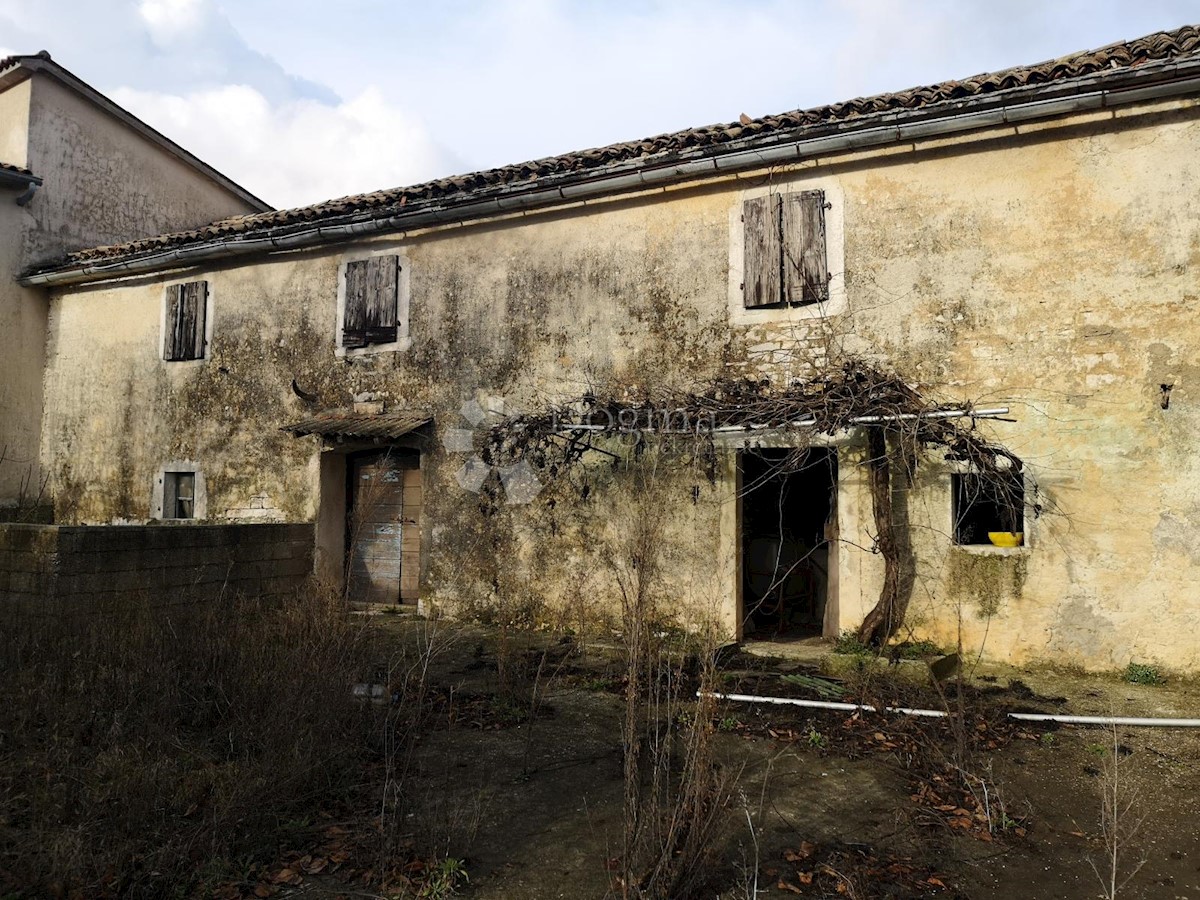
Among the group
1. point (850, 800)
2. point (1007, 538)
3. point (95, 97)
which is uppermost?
point (95, 97)

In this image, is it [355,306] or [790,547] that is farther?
[355,306]

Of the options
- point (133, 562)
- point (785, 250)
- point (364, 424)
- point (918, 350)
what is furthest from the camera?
point (364, 424)

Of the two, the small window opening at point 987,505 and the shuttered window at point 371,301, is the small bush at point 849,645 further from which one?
the shuttered window at point 371,301

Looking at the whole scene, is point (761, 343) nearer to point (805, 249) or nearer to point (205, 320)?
point (805, 249)

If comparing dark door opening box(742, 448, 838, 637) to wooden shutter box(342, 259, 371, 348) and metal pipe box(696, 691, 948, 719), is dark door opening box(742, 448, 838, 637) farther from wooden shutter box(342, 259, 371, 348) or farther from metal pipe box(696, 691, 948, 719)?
wooden shutter box(342, 259, 371, 348)

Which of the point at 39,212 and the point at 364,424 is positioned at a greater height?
the point at 39,212

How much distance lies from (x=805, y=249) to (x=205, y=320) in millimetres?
8540

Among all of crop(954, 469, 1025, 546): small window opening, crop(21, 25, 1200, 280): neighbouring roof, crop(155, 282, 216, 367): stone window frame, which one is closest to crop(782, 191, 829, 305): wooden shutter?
crop(21, 25, 1200, 280): neighbouring roof

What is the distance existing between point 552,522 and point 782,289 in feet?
11.4

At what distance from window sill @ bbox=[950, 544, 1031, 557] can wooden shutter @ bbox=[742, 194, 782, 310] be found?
9.51 ft

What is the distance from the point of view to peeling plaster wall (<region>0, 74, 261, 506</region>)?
12578mm

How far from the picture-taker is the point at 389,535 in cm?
1041

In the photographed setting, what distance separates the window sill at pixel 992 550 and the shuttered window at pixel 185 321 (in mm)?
10255

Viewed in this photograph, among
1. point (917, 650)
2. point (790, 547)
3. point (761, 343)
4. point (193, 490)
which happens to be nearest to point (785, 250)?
point (761, 343)
